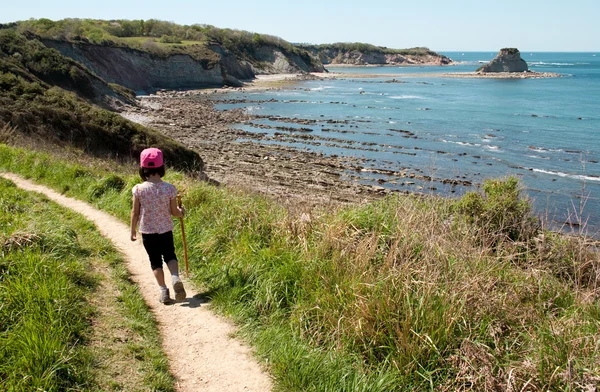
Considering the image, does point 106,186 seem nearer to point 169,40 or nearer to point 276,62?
point 169,40

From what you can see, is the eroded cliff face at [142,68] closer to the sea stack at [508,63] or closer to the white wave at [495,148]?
the white wave at [495,148]

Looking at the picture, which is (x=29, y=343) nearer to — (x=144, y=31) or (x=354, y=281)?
(x=354, y=281)

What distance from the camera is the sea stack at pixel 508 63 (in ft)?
408

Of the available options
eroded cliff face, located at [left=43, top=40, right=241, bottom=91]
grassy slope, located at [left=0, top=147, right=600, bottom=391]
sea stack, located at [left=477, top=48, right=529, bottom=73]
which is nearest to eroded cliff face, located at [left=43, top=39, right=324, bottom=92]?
eroded cliff face, located at [left=43, top=40, right=241, bottom=91]

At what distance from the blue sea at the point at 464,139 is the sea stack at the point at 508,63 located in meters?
57.9

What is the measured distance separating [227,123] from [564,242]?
1614 inches

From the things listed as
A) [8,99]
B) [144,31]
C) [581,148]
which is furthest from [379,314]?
[144,31]

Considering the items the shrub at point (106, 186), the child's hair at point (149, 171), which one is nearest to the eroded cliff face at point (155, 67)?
the shrub at point (106, 186)

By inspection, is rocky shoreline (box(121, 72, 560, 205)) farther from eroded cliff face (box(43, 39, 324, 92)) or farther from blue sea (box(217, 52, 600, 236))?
eroded cliff face (box(43, 39, 324, 92))

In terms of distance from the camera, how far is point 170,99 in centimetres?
6606

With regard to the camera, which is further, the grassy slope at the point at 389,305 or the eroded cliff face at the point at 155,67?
the eroded cliff face at the point at 155,67

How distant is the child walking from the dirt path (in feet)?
0.97

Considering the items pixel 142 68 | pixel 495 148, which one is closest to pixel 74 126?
pixel 495 148

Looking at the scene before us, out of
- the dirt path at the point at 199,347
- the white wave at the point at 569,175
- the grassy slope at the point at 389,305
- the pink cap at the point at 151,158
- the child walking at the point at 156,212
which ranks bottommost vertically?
the white wave at the point at 569,175
